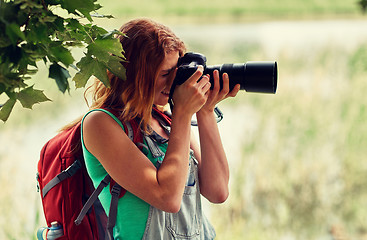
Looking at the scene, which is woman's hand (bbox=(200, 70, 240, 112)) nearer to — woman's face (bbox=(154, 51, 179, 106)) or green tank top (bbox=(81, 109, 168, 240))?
woman's face (bbox=(154, 51, 179, 106))

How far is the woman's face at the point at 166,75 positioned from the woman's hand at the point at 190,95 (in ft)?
0.10

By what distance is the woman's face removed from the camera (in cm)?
96

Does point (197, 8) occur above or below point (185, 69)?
below

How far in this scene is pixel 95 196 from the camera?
0.89 metres

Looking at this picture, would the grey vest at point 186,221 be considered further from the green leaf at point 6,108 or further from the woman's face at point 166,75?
the green leaf at point 6,108

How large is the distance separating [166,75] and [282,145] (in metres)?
1.82

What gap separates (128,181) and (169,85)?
0.21 m

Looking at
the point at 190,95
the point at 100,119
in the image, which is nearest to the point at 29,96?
the point at 100,119

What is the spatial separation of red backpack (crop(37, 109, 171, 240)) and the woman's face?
0.08 meters

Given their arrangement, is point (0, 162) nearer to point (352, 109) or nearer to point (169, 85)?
point (169, 85)

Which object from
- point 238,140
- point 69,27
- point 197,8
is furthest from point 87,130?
point 197,8

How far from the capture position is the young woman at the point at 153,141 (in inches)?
34.7

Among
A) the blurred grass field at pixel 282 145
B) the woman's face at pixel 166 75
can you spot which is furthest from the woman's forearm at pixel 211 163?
the blurred grass field at pixel 282 145

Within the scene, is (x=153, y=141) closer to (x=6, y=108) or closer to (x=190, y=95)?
(x=190, y=95)
